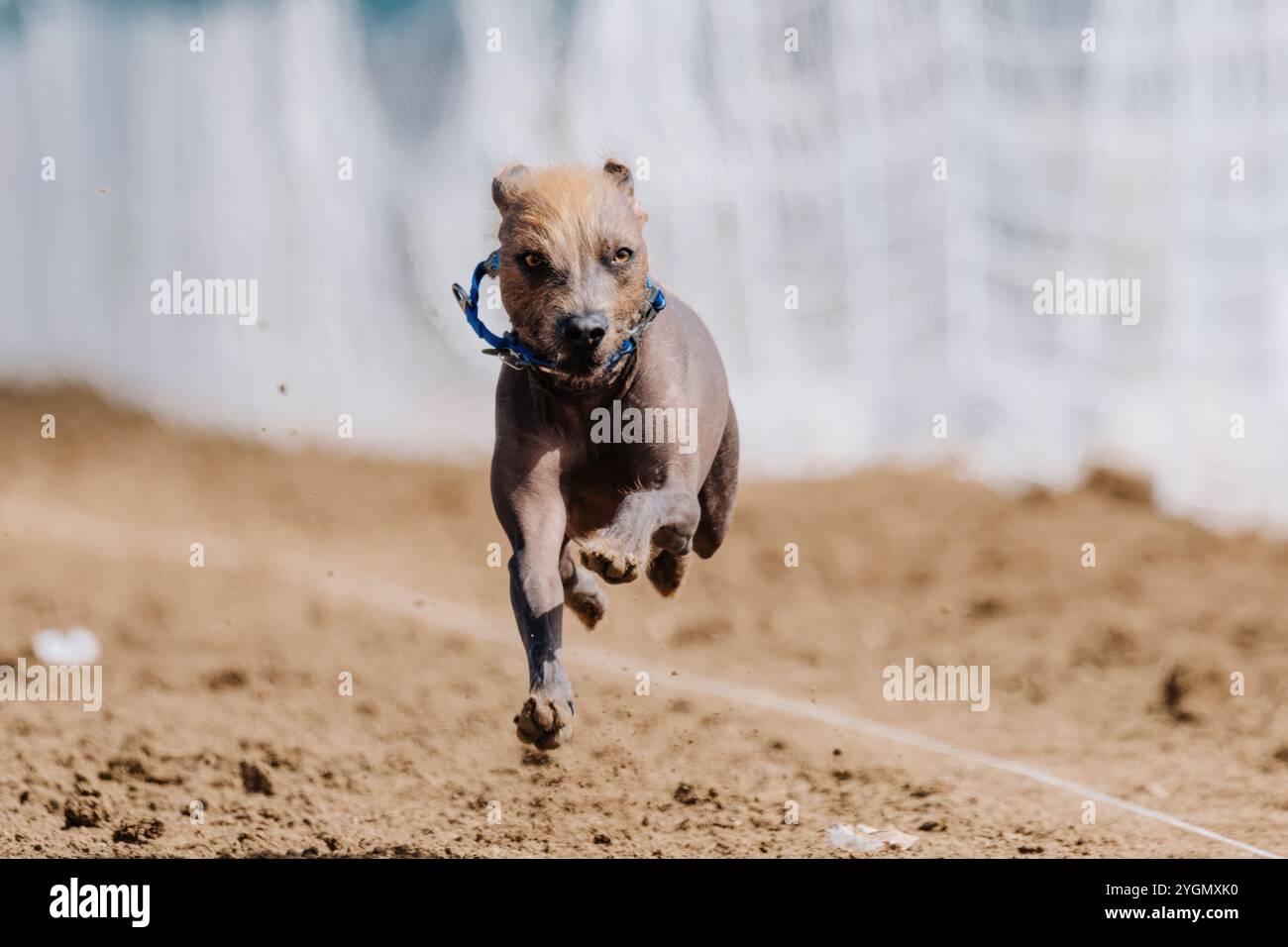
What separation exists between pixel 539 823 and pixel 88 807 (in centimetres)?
262

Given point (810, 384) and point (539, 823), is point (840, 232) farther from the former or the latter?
point (539, 823)

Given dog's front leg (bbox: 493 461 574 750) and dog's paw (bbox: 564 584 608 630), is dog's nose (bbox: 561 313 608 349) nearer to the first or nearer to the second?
dog's front leg (bbox: 493 461 574 750)

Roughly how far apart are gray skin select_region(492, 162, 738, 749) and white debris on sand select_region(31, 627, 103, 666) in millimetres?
7254

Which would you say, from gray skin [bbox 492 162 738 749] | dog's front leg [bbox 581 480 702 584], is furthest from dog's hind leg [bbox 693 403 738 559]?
dog's front leg [bbox 581 480 702 584]

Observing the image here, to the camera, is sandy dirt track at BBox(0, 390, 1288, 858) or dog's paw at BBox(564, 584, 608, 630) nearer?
dog's paw at BBox(564, 584, 608, 630)

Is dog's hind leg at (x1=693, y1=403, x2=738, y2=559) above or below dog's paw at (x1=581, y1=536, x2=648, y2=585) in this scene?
above

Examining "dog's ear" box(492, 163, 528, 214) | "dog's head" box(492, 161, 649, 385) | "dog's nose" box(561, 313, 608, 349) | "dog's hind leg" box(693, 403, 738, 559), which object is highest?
"dog's ear" box(492, 163, 528, 214)

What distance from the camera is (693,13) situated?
55.4 ft

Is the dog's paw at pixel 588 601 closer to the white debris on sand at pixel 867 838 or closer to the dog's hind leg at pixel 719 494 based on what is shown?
the dog's hind leg at pixel 719 494

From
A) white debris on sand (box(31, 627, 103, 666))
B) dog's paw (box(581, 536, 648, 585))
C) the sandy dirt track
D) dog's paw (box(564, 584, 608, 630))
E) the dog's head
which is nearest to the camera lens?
dog's paw (box(581, 536, 648, 585))

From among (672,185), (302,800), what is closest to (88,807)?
(302,800)

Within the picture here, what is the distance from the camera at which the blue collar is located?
4.77m

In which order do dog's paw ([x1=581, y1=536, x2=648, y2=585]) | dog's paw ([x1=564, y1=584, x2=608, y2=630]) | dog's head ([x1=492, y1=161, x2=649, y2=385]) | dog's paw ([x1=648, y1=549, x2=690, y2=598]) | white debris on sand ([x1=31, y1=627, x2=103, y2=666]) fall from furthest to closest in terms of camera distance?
white debris on sand ([x1=31, y1=627, x2=103, y2=666]) → dog's paw ([x1=564, y1=584, x2=608, y2=630]) → dog's paw ([x1=648, y1=549, x2=690, y2=598]) → dog's head ([x1=492, y1=161, x2=649, y2=385]) → dog's paw ([x1=581, y1=536, x2=648, y2=585])

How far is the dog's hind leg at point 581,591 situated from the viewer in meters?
5.93
